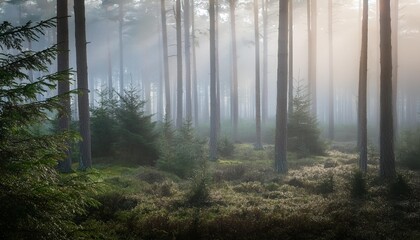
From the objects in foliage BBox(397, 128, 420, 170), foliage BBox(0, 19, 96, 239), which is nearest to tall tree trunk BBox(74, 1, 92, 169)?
foliage BBox(0, 19, 96, 239)

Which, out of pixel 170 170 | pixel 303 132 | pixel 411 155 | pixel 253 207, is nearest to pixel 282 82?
pixel 303 132

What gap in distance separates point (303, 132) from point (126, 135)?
12.2 m

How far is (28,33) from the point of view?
4.46m

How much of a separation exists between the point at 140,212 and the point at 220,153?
15.7 m

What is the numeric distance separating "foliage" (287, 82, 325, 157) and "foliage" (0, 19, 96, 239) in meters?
20.1

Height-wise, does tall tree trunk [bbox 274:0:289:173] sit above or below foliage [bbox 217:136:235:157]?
above

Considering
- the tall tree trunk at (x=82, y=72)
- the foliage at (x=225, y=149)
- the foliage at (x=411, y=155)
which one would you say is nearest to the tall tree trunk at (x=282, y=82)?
the foliage at (x=411, y=155)

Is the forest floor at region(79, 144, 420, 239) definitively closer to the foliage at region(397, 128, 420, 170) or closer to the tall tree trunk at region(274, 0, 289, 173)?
the tall tree trunk at region(274, 0, 289, 173)

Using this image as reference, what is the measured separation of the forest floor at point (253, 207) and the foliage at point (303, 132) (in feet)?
23.2

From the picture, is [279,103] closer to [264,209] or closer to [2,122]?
[264,209]

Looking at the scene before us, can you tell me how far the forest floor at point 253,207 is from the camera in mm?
8312

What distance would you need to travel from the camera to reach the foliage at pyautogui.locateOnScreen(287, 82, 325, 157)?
919 inches

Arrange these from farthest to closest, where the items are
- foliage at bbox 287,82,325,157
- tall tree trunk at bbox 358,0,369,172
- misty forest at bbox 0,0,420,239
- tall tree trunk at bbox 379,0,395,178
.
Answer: foliage at bbox 287,82,325,157
tall tree trunk at bbox 358,0,369,172
tall tree trunk at bbox 379,0,395,178
misty forest at bbox 0,0,420,239

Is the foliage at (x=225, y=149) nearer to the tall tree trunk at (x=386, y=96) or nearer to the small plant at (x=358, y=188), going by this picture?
the tall tree trunk at (x=386, y=96)
